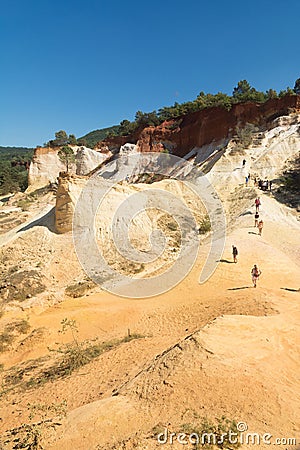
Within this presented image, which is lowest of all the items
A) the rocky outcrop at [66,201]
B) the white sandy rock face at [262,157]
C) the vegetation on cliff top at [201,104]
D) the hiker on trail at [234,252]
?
the hiker on trail at [234,252]

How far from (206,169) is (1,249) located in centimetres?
Answer: 2254

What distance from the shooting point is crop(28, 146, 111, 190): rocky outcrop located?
155 ft

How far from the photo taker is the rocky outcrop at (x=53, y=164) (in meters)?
47.2

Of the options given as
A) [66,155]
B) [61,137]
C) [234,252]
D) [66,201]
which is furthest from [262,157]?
[61,137]

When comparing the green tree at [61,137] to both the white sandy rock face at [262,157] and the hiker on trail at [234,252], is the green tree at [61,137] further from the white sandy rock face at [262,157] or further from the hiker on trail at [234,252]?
the hiker on trail at [234,252]

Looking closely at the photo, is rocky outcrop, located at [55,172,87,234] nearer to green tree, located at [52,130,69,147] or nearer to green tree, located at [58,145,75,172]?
green tree, located at [58,145,75,172]

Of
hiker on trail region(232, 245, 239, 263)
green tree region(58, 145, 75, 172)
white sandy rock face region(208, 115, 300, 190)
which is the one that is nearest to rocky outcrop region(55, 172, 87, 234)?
hiker on trail region(232, 245, 239, 263)

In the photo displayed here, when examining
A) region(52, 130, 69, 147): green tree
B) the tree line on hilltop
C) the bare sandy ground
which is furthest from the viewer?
region(52, 130, 69, 147): green tree

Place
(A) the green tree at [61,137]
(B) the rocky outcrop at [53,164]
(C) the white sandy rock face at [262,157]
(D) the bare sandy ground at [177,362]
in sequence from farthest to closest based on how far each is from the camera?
(A) the green tree at [61,137]
(B) the rocky outcrop at [53,164]
(C) the white sandy rock face at [262,157]
(D) the bare sandy ground at [177,362]

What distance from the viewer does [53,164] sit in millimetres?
49062

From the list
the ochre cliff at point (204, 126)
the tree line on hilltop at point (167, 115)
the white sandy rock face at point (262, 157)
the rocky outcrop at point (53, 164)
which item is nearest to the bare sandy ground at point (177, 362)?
the white sandy rock face at point (262, 157)

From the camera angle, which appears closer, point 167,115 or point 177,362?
point 177,362

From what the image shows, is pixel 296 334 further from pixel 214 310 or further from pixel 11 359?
pixel 11 359

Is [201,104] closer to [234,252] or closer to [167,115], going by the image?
[167,115]
